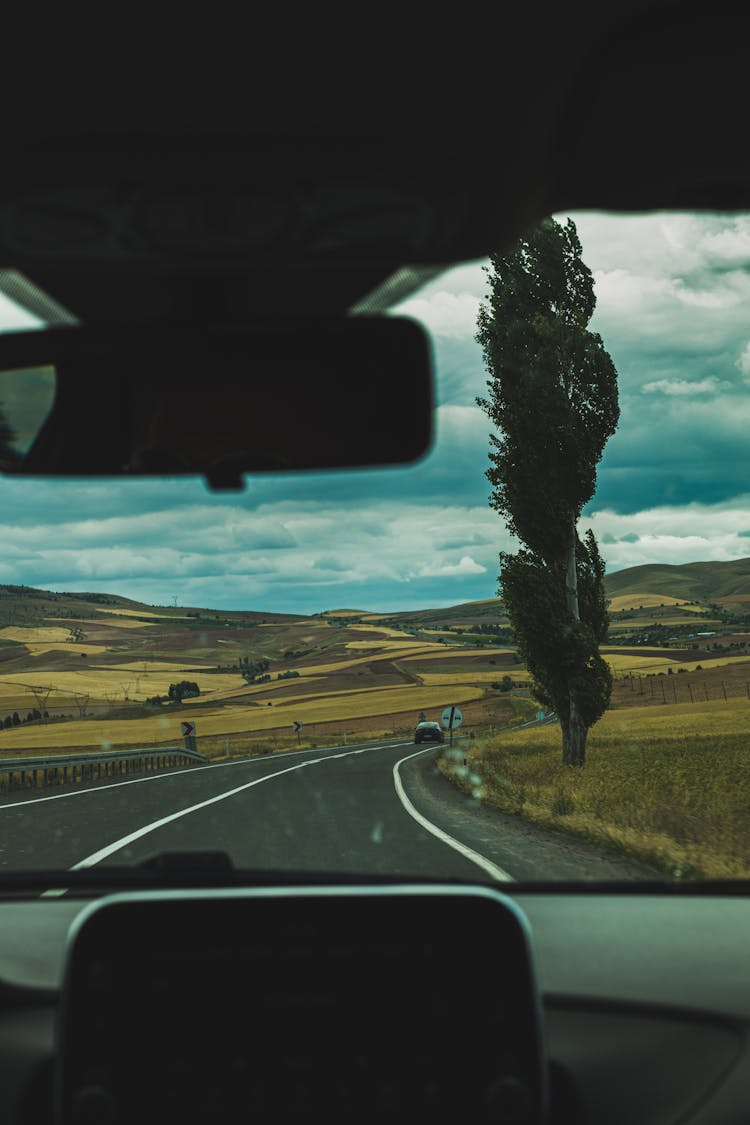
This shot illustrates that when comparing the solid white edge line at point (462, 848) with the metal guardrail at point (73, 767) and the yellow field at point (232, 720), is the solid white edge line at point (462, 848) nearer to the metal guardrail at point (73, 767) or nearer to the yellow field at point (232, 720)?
the metal guardrail at point (73, 767)

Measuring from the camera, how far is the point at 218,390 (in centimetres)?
246

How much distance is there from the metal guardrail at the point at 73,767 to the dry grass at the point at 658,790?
347 inches

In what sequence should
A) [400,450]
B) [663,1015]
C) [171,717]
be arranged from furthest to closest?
[171,717] → [663,1015] → [400,450]

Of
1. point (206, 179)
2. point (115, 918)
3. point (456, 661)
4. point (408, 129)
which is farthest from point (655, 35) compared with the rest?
point (456, 661)

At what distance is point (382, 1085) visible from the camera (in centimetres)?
223

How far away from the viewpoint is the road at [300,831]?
837cm

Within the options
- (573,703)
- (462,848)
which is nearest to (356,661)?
(573,703)

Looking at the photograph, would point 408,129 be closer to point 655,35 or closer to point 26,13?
point 655,35

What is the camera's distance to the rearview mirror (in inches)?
95.0

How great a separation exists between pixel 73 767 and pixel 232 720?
36.4 metres

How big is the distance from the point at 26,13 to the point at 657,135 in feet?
4.57

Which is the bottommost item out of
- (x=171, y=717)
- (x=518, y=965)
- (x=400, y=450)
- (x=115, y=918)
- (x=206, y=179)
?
(x=171, y=717)

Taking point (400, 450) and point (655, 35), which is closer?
point (655, 35)

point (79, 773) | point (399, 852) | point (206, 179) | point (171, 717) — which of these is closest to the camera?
point (206, 179)
